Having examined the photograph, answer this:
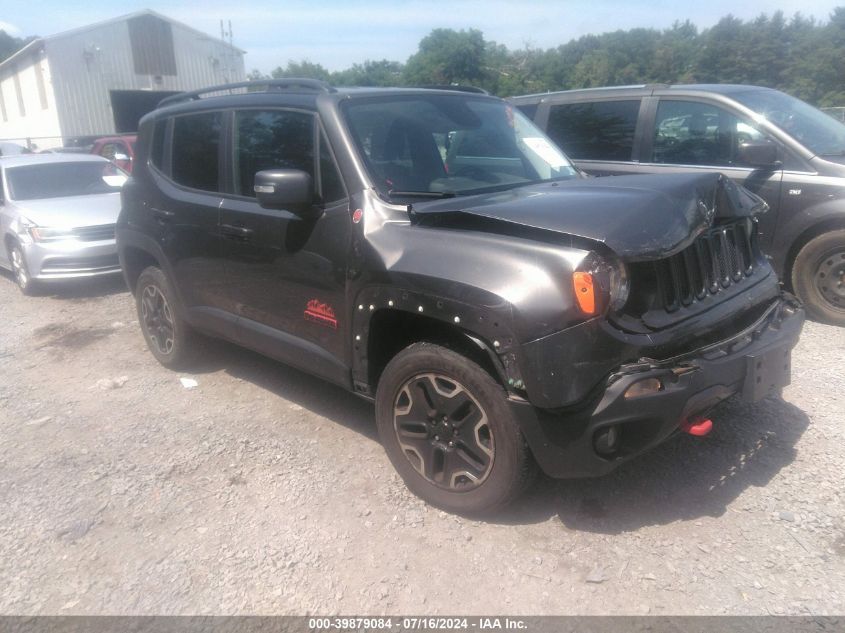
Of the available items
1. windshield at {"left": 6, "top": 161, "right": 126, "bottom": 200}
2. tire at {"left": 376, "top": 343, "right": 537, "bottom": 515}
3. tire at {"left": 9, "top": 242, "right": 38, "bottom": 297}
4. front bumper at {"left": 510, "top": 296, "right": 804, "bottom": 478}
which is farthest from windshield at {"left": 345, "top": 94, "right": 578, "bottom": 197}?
windshield at {"left": 6, "top": 161, "right": 126, "bottom": 200}

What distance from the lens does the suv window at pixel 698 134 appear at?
5.83 m

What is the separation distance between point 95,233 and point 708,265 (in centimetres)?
732

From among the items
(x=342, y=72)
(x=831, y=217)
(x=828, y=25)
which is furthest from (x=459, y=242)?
(x=828, y=25)

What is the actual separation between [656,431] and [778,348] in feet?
2.67

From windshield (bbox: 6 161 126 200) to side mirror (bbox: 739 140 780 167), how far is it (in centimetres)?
761

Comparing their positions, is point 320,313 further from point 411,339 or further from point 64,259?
point 64,259

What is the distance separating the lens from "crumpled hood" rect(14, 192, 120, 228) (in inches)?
324

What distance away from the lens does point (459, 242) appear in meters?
2.98

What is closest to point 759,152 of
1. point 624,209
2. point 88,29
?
point 624,209

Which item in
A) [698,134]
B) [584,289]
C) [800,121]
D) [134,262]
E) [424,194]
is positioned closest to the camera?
[584,289]

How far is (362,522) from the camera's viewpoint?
3.31 metres

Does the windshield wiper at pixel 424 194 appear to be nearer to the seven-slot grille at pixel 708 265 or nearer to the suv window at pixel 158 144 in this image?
the seven-slot grille at pixel 708 265

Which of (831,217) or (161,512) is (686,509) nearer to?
(161,512)

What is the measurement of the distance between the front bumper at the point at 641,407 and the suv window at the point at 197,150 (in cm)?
274
